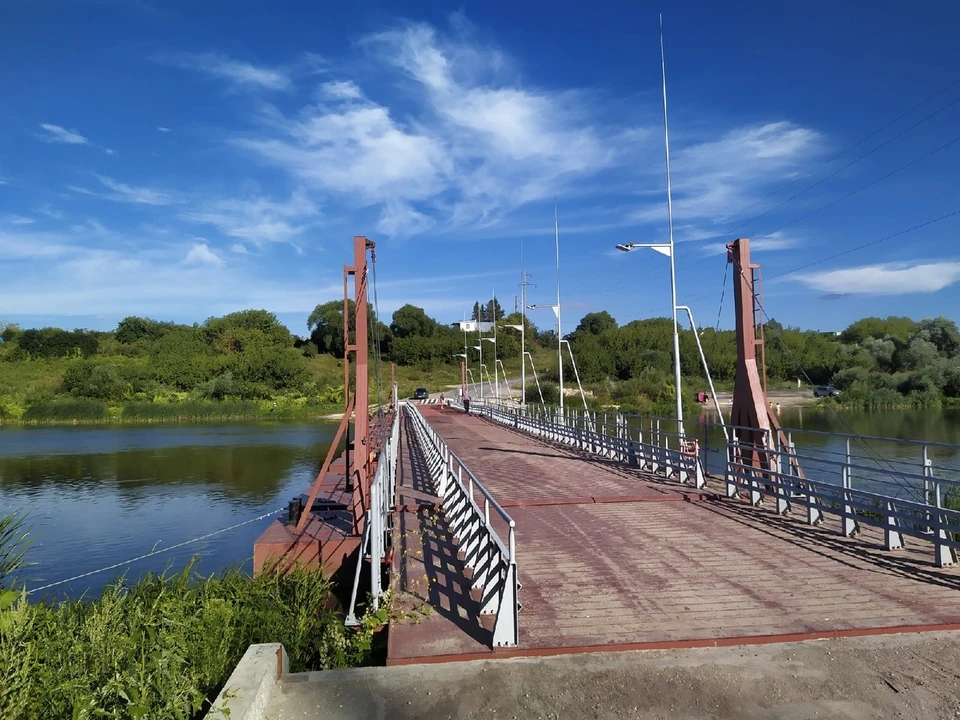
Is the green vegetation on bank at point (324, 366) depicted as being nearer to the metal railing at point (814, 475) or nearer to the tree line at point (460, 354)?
the tree line at point (460, 354)

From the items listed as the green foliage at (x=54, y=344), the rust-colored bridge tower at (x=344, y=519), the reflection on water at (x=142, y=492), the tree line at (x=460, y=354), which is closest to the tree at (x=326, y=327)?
the tree line at (x=460, y=354)

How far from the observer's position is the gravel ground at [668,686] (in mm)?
4805

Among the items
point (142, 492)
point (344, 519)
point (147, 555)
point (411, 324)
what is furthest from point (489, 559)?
point (411, 324)

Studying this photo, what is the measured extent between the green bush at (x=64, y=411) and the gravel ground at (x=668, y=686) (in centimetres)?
7127

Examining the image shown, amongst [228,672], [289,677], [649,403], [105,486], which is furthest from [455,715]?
[649,403]

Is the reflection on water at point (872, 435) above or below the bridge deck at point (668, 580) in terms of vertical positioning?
below

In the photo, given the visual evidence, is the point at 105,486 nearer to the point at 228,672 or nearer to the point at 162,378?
the point at 228,672

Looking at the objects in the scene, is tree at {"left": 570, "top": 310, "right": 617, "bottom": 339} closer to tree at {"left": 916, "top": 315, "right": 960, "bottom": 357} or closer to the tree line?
the tree line

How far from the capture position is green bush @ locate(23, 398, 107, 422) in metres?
65.8

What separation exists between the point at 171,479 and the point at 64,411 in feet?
153

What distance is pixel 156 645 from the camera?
19.4 feet

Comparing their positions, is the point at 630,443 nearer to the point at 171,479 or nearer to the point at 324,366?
the point at 171,479

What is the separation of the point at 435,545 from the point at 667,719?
5189 millimetres

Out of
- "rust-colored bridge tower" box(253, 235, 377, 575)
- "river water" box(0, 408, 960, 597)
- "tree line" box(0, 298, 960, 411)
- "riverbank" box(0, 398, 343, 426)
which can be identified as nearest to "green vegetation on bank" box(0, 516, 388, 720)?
"rust-colored bridge tower" box(253, 235, 377, 575)
